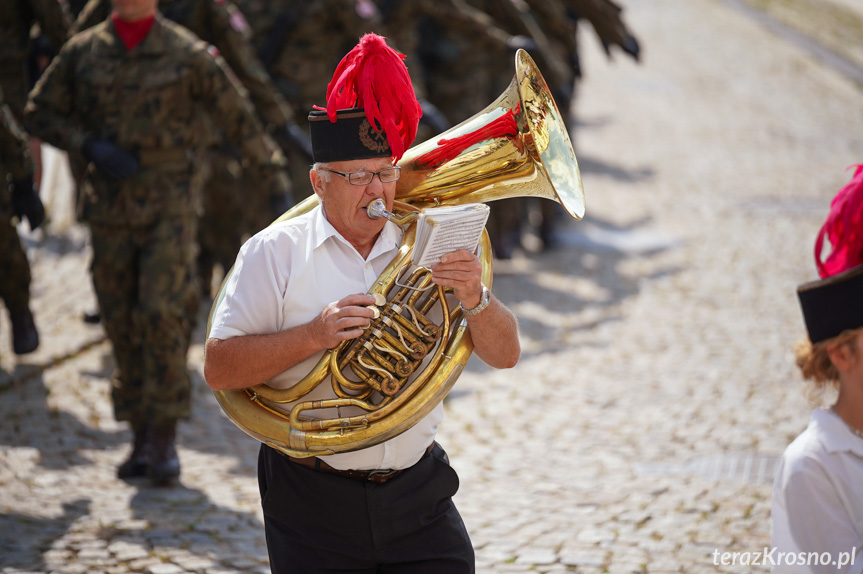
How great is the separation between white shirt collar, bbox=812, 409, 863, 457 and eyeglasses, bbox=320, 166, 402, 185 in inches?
50.2

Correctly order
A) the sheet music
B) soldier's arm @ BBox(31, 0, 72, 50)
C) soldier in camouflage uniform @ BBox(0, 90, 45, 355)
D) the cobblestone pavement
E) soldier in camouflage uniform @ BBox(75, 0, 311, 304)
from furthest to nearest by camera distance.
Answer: soldier's arm @ BBox(31, 0, 72, 50), soldier in camouflage uniform @ BBox(75, 0, 311, 304), soldier in camouflage uniform @ BBox(0, 90, 45, 355), the cobblestone pavement, the sheet music

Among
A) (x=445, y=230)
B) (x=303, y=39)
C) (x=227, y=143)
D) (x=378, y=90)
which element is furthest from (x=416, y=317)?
(x=303, y=39)

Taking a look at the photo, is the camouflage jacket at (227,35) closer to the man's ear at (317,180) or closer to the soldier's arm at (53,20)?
the soldier's arm at (53,20)

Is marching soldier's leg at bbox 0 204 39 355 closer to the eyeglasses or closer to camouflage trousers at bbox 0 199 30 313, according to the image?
camouflage trousers at bbox 0 199 30 313

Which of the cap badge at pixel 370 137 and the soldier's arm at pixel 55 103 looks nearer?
the cap badge at pixel 370 137

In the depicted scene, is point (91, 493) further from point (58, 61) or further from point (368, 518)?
point (368, 518)

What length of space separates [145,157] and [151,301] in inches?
27.3

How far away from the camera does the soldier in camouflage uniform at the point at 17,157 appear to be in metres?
5.34

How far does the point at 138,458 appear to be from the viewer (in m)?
5.14

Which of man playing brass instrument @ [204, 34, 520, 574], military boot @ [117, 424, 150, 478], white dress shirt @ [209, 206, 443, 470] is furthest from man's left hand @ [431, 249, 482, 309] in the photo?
military boot @ [117, 424, 150, 478]

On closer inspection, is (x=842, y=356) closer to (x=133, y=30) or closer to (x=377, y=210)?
(x=377, y=210)

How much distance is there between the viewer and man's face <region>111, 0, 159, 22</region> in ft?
16.0

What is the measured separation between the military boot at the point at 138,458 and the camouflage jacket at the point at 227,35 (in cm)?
205

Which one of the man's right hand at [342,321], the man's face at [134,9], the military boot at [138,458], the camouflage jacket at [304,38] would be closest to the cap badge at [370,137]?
the man's right hand at [342,321]
